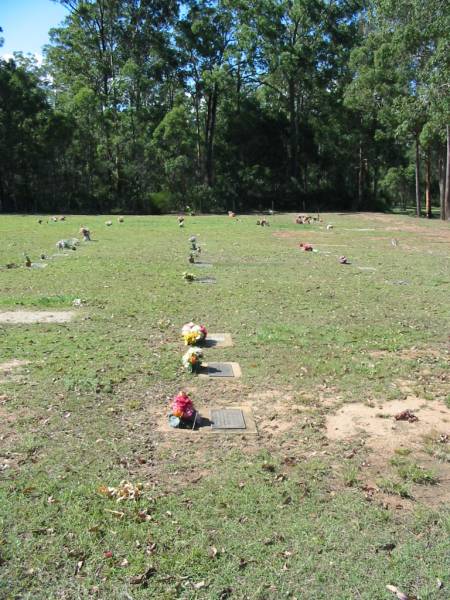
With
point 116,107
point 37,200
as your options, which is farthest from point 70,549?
point 116,107

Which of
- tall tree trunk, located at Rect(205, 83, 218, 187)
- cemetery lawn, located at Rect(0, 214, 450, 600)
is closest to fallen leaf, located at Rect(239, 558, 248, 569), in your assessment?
cemetery lawn, located at Rect(0, 214, 450, 600)

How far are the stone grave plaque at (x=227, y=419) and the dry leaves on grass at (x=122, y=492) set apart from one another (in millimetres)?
928

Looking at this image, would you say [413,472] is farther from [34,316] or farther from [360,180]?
[360,180]

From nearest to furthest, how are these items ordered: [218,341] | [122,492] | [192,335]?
[122,492]
[192,335]
[218,341]

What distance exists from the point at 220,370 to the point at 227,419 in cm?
98

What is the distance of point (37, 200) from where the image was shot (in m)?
32.1

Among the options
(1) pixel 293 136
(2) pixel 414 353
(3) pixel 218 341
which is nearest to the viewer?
(2) pixel 414 353

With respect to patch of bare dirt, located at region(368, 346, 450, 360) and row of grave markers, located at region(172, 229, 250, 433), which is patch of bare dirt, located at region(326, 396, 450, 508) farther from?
patch of bare dirt, located at region(368, 346, 450, 360)

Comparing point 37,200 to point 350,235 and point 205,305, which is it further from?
point 205,305

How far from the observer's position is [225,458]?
3.34 metres

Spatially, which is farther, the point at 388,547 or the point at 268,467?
the point at 268,467

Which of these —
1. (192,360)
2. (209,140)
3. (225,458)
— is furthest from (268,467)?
(209,140)

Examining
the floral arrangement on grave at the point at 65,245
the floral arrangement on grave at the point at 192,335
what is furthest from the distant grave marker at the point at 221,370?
the floral arrangement on grave at the point at 65,245

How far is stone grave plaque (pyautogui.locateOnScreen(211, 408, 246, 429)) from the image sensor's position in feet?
12.4
